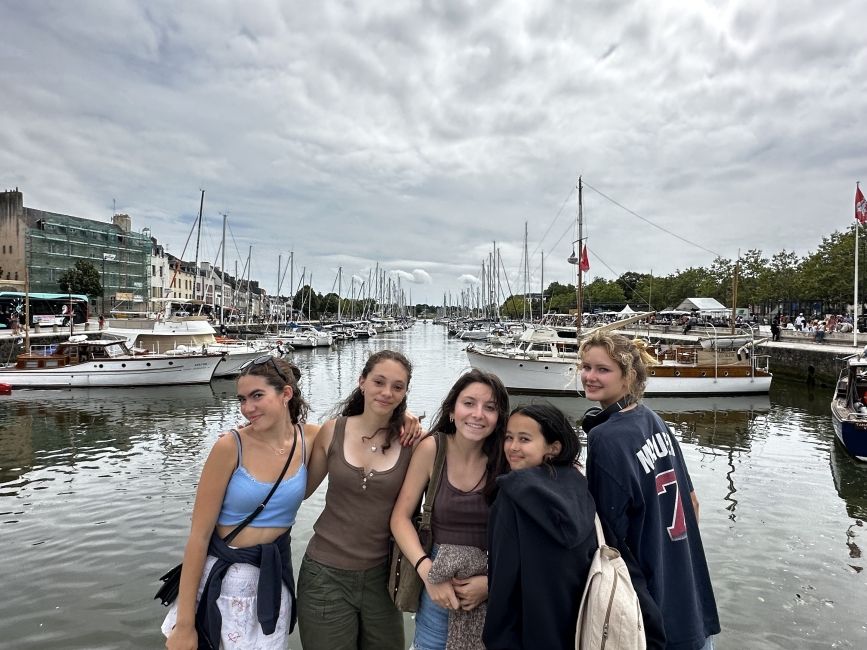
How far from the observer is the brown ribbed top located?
2.47 m

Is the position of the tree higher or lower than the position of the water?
higher

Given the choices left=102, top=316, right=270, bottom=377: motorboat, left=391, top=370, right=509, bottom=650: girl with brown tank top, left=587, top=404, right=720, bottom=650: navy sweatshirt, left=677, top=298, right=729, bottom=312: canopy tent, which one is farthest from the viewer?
left=677, top=298, right=729, bottom=312: canopy tent

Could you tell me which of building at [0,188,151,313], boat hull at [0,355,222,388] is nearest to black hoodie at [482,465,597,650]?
boat hull at [0,355,222,388]

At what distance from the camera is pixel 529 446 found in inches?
88.0

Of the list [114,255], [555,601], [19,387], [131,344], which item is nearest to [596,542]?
[555,601]

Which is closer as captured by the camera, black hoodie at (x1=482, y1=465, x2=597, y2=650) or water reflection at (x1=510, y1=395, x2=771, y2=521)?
black hoodie at (x1=482, y1=465, x2=597, y2=650)

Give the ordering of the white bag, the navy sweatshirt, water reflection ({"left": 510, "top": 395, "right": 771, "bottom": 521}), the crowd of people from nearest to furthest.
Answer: the white bag
the crowd of people
the navy sweatshirt
water reflection ({"left": 510, "top": 395, "right": 771, "bottom": 521})

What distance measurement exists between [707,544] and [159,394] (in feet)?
78.3

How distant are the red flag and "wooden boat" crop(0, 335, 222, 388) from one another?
111 ft

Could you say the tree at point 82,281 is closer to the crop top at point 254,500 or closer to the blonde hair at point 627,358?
the crop top at point 254,500

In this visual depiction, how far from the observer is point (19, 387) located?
929 inches

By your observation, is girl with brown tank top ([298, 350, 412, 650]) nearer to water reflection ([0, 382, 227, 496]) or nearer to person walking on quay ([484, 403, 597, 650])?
person walking on quay ([484, 403, 597, 650])

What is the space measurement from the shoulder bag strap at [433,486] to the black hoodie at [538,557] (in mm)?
507

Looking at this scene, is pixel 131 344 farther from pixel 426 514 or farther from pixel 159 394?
pixel 426 514
